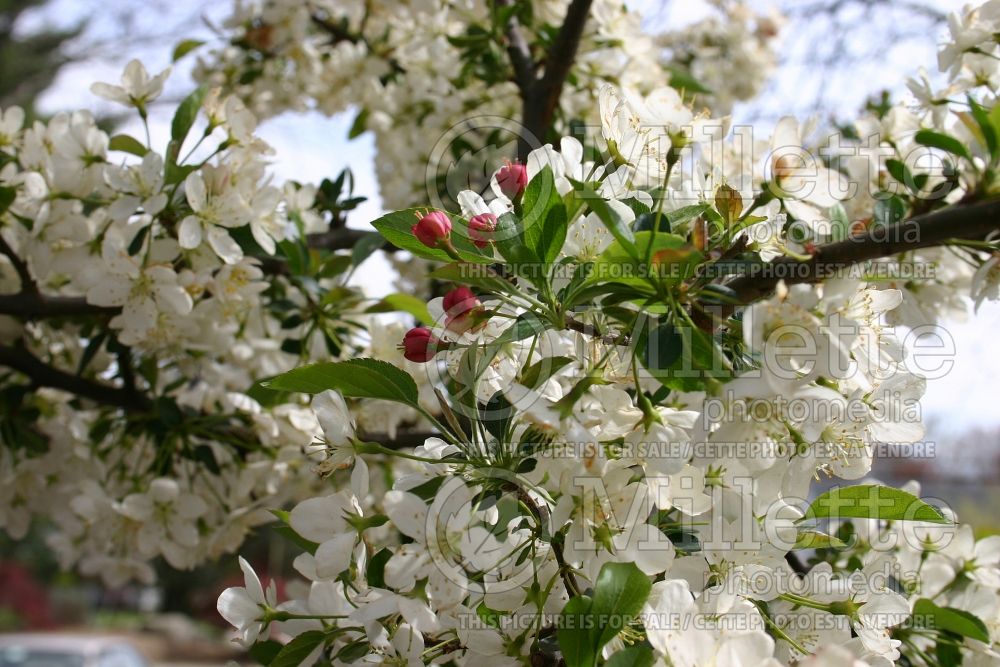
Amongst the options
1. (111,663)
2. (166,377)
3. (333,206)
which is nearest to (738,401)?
(333,206)

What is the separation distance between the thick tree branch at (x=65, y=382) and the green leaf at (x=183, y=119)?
588 mm

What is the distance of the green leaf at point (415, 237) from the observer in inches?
32.8

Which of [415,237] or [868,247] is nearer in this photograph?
[868,247]

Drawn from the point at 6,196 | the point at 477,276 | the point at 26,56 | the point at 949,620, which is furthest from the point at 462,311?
the point at 26,56

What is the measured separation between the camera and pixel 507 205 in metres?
0.88

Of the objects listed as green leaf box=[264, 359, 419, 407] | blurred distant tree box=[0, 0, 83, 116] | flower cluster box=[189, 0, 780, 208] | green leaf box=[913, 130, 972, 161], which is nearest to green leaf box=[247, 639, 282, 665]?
green leaf box=[264, 359, 419, 407]

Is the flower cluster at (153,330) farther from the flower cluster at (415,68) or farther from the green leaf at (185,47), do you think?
the green leaf at (185,47)

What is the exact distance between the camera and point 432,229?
81cm

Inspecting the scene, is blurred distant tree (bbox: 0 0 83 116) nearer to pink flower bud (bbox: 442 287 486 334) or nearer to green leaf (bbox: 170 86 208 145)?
green leaf (bbox: 170 86 208 145)

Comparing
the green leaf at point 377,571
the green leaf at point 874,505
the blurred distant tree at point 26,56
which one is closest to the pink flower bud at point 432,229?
the green leaf at point 377,571

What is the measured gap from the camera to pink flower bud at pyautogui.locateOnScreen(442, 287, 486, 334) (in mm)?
827

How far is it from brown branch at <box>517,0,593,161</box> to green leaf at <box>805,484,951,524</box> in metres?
1.01

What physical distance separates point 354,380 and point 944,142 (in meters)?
0.80

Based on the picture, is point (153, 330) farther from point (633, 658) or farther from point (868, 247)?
point (868, 247)
